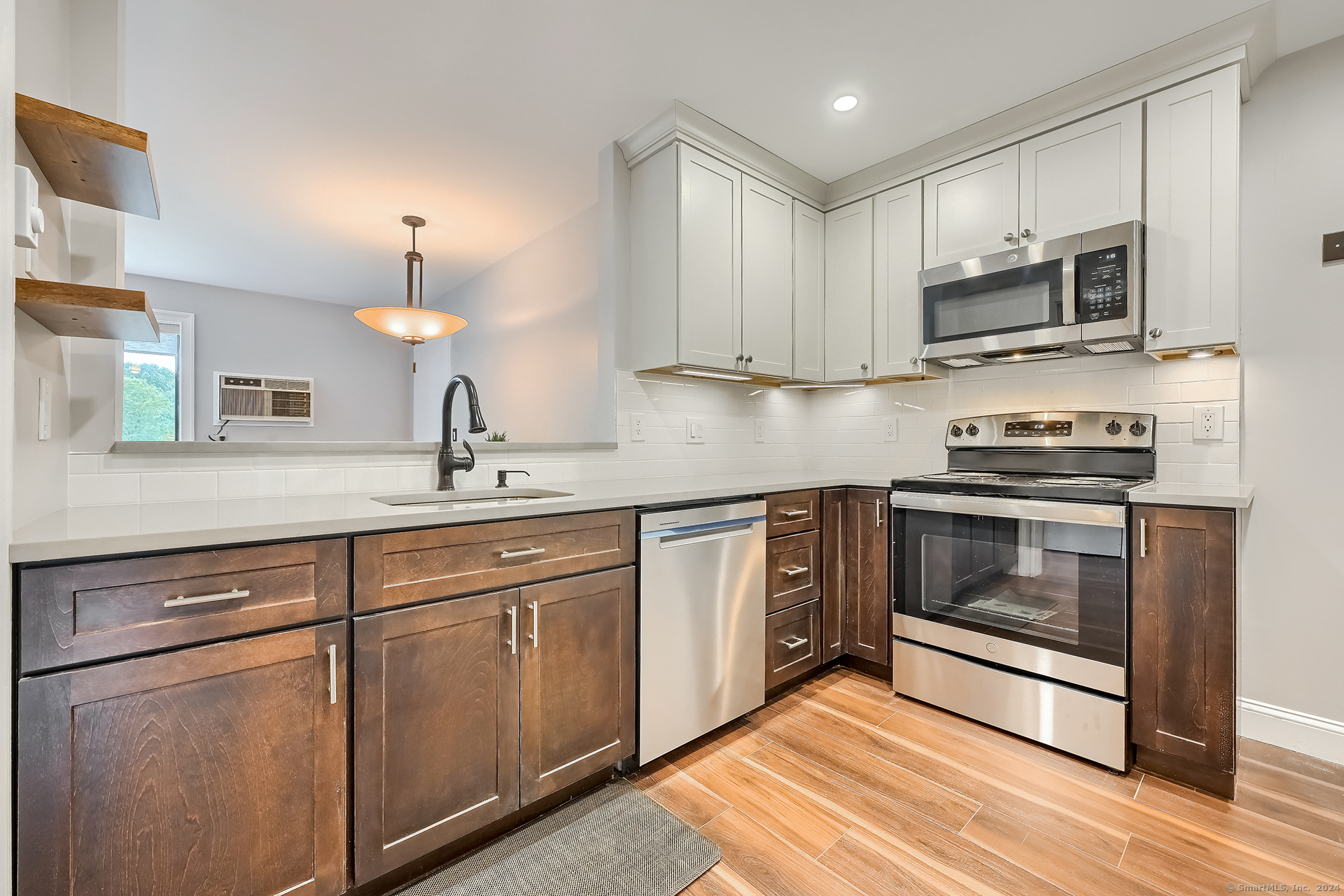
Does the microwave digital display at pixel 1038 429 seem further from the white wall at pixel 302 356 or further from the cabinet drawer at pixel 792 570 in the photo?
the white wall at pixel 302 356

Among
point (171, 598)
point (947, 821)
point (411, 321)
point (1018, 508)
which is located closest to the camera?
point (171, 598)

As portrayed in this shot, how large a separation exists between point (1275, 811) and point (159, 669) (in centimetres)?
286

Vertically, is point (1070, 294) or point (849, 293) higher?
point (849, 293)

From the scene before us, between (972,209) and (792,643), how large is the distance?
205 centimetres

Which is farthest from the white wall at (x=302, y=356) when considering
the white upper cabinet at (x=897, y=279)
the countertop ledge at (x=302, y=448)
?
the white upper cabinet at (x=897, y=279)

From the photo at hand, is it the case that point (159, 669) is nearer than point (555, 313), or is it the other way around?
point (159, 669)

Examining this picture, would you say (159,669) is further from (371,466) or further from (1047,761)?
(1047,761)

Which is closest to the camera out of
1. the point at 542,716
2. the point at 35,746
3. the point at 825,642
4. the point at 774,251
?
the point at 35,746

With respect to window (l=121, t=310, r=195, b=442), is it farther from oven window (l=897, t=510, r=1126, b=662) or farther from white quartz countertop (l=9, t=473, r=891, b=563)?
oven window (l=897, t=510, r=1126, b=662)

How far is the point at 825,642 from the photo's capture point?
2617 mm

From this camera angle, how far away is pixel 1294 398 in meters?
2.04

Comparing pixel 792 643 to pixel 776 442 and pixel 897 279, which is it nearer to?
pixel 776 442

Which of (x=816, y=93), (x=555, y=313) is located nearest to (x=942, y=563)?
(x=816, y=93)

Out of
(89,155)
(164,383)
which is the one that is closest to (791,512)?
(89,155)
